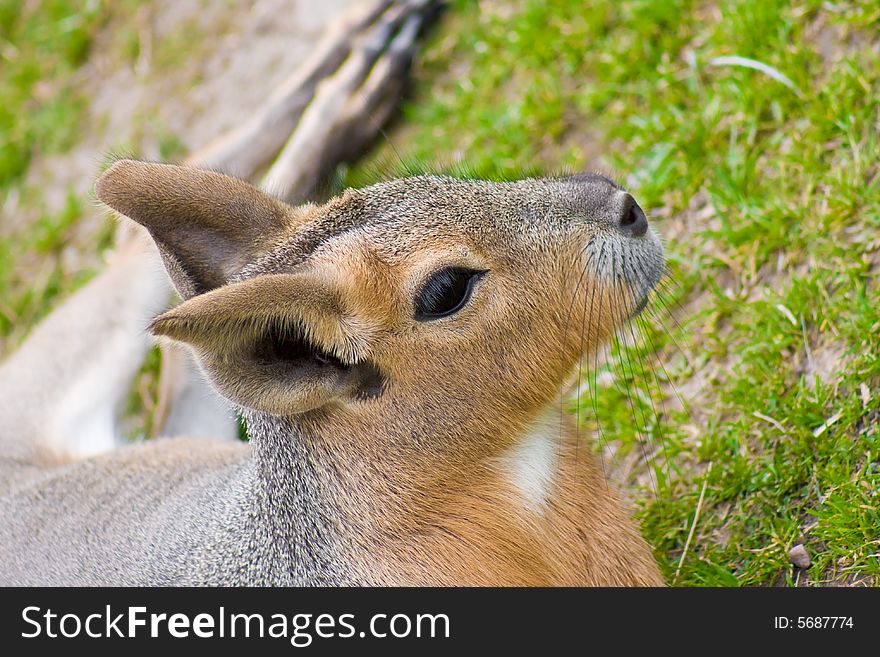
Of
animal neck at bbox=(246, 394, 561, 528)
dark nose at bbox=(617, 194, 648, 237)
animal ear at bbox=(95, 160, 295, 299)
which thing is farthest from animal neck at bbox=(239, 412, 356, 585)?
dark nose at bbox=(617, 194, 648, 237)

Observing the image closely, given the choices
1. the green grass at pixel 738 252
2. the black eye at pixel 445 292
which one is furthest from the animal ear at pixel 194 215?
the green grass at pixel 738 252

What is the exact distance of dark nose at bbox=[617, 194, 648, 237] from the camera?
10.8 feet

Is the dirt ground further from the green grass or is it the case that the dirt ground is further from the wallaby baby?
the wallaby baby

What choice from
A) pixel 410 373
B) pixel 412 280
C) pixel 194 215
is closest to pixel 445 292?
pixel 412 280

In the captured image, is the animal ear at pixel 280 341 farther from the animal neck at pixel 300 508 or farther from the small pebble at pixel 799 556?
the small pebble at pixel 799 556

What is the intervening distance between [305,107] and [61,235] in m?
1.90

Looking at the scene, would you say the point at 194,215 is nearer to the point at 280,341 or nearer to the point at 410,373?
the point at 280,341

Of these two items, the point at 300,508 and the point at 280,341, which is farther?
the point at 300,508

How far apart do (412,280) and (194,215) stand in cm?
72

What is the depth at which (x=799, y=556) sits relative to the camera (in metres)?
3.28

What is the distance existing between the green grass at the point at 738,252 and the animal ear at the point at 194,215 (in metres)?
1.27
